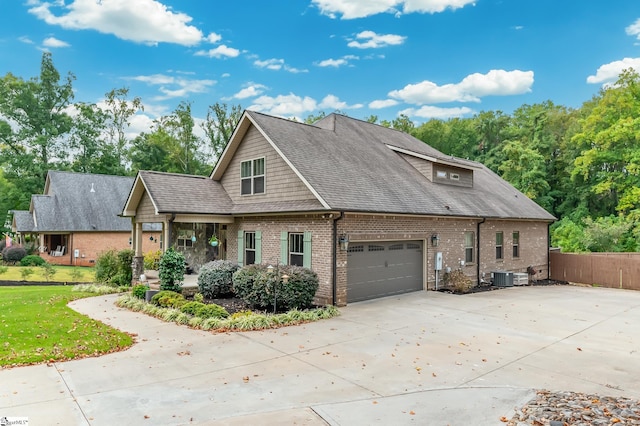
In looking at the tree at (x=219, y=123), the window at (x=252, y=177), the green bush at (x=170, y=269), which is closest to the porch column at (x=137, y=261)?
the green bush at (x=170, y=269)

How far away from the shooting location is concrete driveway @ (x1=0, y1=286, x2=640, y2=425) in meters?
5.32

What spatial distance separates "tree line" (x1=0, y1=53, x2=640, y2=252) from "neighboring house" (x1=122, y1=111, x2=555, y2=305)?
14.9 metres

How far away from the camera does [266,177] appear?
50.3 ft

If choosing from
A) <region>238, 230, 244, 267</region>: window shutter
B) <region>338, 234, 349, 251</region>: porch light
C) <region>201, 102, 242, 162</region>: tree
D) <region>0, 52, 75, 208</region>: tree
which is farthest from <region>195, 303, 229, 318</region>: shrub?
<region>0, 52, 75, 208</region>: tree

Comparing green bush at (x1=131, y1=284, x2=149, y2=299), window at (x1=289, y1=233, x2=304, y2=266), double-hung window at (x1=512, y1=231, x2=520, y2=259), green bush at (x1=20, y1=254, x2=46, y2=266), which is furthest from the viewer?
green bush at (x1=20, y1=254, x2=46, y2=266)

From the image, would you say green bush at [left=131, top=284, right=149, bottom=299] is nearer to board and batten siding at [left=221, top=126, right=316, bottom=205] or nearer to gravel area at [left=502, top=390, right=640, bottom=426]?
board and batten siding at [left=221, top=126, right=316, bottom=205]

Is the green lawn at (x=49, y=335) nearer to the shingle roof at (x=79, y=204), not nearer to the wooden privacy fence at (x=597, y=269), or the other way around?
the shingle roof at (x=79, y=204)

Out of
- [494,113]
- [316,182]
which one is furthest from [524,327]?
[494,113]

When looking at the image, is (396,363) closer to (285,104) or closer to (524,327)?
(524,327)

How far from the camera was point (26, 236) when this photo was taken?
113ft

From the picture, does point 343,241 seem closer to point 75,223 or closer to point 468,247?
point 468,247

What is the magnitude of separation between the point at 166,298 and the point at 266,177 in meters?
5.43

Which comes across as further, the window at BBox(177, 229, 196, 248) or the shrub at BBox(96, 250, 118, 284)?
the window at BBox(177, 229, 196, 248)

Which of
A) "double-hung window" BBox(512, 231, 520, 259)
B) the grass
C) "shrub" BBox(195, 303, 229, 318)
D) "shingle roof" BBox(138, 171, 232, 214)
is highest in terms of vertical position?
"shingle roof" BBox(138, 171, 232, 214)
